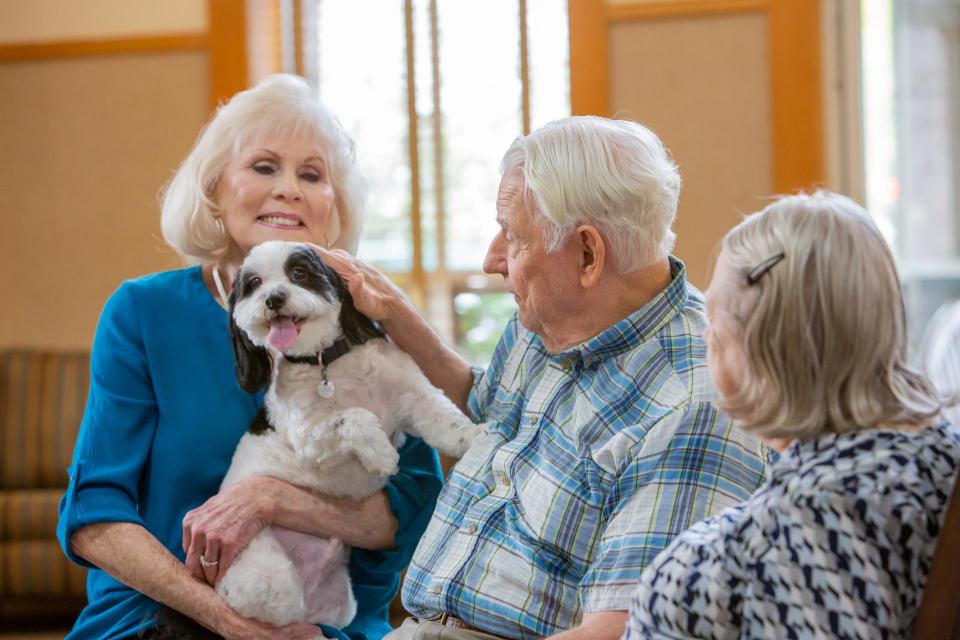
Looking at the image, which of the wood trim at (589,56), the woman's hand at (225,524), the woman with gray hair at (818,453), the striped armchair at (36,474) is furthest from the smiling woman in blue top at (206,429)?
the wood trim at (589,56)

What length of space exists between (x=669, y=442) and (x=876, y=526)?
17.0 inches

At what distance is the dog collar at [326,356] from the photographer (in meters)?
1.92

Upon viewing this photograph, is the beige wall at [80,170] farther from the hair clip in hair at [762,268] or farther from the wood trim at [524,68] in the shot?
the hair clip in hair at [762,268]

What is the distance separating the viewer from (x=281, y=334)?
182 cm

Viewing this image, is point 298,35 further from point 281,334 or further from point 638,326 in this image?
point 638,326

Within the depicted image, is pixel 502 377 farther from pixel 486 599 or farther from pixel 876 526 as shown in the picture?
pixel 876 526

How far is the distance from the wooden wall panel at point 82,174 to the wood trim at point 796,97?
272 cm

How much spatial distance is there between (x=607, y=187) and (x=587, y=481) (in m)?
0.44

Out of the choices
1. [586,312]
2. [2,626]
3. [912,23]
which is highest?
[912,23]

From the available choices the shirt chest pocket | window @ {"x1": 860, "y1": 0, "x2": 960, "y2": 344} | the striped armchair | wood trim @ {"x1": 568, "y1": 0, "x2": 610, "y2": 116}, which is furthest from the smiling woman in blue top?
window @ {"x1": 860, "y1": 0, "x2": 960, "y2": 344}

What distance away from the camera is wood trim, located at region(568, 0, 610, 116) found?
504cm

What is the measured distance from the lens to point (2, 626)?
4.48 m

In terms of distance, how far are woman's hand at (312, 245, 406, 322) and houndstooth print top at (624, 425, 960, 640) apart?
2.93ft

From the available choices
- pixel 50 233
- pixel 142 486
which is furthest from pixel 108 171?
pixel 142 486
